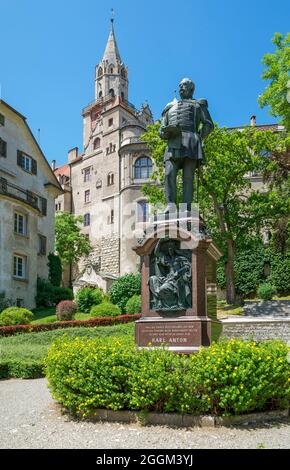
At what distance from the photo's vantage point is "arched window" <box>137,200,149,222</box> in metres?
51.1

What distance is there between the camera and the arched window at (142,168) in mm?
52522

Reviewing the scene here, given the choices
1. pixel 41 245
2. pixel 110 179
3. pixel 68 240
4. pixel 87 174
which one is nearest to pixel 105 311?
pixel 41 245

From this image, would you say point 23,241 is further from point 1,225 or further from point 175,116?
point 175,116

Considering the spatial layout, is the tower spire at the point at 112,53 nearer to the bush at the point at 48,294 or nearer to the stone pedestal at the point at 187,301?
the bush at the point at 48,294

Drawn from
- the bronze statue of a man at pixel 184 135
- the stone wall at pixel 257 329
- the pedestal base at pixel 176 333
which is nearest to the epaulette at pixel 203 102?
the bronze statue of a man at pixel 184 135

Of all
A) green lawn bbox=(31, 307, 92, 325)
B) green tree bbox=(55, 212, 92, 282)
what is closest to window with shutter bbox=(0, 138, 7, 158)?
green lawn bbox=(31, 307, 92, 325)

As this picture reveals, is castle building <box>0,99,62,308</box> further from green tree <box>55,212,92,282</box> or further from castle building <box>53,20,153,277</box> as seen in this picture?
green tree <box>55,212,92,282</box>

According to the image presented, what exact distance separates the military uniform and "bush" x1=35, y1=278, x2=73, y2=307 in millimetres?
25187

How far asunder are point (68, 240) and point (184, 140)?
145 ft

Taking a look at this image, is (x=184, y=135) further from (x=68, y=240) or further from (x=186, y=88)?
(x=68, y=240)

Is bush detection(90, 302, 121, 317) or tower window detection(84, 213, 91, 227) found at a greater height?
tower window detection(84, 213, 91, 227)

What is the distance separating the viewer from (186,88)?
1139 cm

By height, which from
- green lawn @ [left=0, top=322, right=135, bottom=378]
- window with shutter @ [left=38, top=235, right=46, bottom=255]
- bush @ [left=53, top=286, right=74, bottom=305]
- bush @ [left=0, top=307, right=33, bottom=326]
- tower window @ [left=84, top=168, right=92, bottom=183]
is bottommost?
green lawn @ [left=0, top=322, right=135, bottom=378]

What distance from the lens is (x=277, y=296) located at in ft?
129
